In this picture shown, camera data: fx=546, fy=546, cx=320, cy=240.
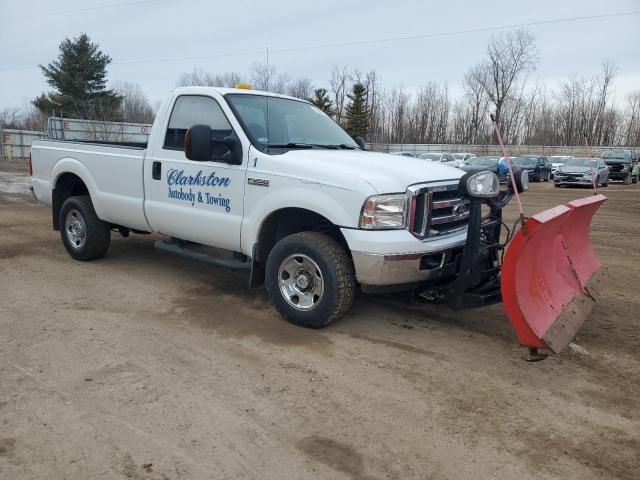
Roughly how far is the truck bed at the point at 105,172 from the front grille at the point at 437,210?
320cm

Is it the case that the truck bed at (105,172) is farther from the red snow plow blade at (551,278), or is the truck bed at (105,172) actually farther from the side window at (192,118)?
the red snow plow blade at (551,278)

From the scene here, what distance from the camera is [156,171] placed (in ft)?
19.2

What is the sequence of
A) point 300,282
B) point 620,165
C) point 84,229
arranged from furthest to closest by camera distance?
point 620,165
point 84,229
point 300,282

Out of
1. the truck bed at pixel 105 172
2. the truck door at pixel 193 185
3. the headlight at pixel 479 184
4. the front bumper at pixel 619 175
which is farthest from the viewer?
the front bumper at pixel 619 175

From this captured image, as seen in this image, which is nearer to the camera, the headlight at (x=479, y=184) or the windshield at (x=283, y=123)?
the headlight at (x=479, y=184)

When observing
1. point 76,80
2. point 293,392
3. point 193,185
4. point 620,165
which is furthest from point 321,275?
point 76,80

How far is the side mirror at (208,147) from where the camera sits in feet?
16.2

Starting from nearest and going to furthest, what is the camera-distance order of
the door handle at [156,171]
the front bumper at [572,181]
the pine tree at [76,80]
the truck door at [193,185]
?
the truck door at [193,185] → the door handle at [156,171] → the front bumper at [572,181] → the pine tree at [76,80]

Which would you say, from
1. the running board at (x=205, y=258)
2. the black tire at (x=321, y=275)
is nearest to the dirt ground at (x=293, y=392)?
the black tire at (x=321, y=275)

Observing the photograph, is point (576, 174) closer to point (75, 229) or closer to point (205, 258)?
point (75, 229)

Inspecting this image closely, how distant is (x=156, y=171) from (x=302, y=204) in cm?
204

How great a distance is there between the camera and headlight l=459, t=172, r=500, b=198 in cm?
418

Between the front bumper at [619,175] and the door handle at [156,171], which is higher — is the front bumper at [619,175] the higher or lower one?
the lower one

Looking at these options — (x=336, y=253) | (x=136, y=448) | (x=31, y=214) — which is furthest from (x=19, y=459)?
(x=31, y=214)
